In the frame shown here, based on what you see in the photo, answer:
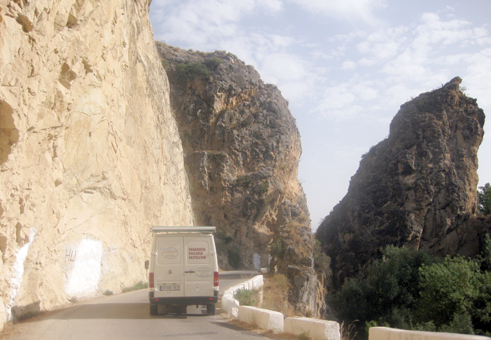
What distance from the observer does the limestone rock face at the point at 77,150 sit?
8.73 m

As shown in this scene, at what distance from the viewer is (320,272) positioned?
112 feet

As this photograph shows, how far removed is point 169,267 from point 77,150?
8402mm

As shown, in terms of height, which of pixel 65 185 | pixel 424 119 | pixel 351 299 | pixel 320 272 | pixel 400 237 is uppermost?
pixel 424 119

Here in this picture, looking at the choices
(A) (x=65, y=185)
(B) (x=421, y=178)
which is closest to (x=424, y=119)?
(B) (x=421, y=178)

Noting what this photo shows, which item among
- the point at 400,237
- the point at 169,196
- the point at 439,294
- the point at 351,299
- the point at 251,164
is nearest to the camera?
the point at 439,294

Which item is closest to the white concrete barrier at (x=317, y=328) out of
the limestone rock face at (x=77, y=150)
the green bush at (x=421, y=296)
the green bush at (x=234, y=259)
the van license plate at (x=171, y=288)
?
→ the van license plate at (x=171, y=288)

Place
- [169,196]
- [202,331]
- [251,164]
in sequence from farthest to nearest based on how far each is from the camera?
[251,164]
[169,196]
[202,331]

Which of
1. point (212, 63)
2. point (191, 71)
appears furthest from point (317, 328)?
point (212, 63)

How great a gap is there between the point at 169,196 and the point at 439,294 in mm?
18726

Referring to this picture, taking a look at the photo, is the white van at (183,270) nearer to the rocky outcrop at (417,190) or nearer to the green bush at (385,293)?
the green bush at (385,293)

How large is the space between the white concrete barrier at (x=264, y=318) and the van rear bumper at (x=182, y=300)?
1.09m

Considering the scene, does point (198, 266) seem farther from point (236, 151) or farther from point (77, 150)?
point (236, 151)

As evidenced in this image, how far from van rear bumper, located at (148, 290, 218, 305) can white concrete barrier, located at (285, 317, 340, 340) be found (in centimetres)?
316

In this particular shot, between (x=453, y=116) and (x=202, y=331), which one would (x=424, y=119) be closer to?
(x=453, y=116)
